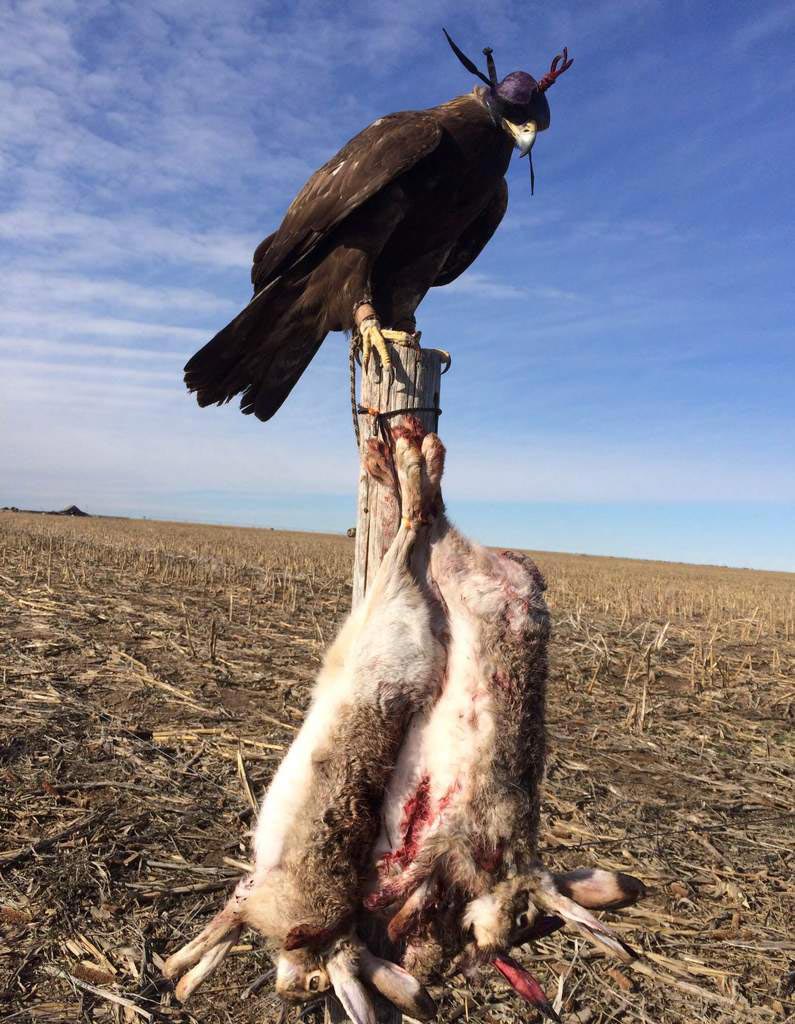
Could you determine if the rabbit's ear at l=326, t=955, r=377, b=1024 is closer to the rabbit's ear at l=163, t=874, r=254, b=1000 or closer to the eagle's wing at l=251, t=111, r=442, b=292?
the rabbit's ear at l=163, t=874, r=254, b=1000

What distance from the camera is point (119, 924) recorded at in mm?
3299

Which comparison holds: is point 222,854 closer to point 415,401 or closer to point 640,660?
point 415,401

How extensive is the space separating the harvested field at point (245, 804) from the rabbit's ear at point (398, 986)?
1.36m

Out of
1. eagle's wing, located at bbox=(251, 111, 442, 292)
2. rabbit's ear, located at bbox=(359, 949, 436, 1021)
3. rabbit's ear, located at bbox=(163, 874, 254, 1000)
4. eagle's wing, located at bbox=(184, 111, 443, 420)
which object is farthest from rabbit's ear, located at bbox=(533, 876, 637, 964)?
eagle's wing, located at bbox=(251, 111, 442, 292)

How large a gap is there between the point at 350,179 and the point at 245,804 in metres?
3.66

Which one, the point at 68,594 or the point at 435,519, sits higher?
the point at 435,519

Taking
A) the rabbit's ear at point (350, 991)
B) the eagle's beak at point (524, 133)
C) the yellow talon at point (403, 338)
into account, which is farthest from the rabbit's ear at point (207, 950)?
the eagle's beak at point (524, 133)

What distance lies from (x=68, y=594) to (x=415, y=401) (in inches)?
328

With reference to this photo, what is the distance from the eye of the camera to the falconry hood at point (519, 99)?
3967mm

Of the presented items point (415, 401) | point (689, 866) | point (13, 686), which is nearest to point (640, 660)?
point (689, 866)

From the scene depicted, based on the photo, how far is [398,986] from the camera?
5.09 ft

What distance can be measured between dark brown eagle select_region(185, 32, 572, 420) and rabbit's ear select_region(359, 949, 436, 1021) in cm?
289

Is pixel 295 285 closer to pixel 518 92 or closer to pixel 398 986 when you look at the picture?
pixel 518 92

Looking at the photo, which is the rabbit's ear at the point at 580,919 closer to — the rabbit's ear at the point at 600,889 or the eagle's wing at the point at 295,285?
the rabbit's ear at the point at 600,889
